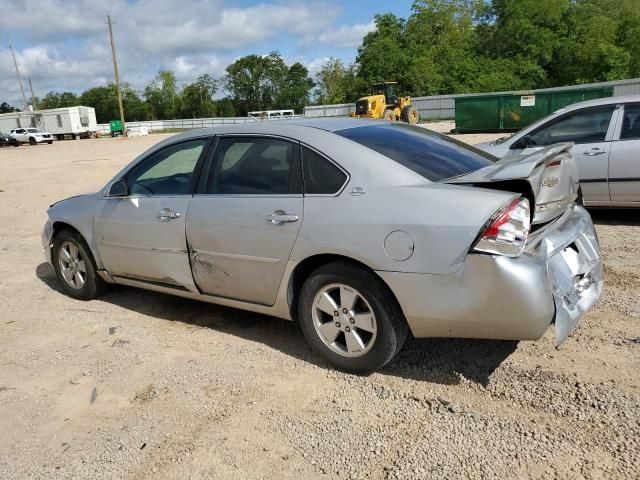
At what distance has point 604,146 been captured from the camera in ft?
21.0

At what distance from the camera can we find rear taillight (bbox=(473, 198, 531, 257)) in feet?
9.23

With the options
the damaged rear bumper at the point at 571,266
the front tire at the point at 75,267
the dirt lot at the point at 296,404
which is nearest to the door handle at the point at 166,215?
the dirt lot at the point at 296,404

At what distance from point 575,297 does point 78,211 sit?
4058mm

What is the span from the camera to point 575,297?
3.10 meters

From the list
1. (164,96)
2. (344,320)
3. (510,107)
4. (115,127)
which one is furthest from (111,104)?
(344,320)

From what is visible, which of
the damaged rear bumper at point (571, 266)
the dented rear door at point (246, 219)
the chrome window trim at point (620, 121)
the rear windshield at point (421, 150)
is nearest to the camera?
the damaged rear bumper at point (571, 266)

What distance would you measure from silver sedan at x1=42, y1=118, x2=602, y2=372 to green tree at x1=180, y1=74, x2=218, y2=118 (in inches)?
3799

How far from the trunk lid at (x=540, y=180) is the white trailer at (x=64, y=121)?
173 feet

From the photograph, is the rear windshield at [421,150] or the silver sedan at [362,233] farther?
the rear windshield at [421,150]

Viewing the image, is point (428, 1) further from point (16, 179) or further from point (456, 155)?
point (456, 155)

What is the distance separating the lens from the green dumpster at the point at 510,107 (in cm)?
2311

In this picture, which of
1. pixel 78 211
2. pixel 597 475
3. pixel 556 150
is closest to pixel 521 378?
pixel 597 475

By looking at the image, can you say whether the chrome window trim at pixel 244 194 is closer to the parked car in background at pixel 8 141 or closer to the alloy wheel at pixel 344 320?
→ the alloy wheel at pixel 344 320

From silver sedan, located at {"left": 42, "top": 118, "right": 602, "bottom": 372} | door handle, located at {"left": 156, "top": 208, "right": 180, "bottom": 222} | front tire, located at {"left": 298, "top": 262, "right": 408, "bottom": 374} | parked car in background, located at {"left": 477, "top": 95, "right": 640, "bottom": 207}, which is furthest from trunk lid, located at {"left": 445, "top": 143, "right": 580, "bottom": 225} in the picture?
parked car in background, located at {"left": 477, "top": 95, "right": 640, "bottom": 207}
